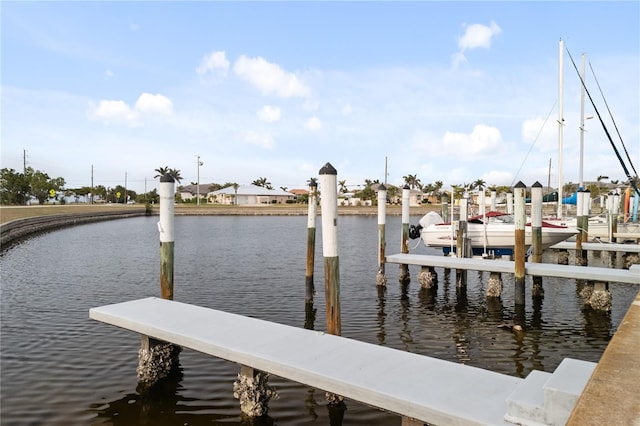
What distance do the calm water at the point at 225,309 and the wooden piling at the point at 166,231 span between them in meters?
1.47

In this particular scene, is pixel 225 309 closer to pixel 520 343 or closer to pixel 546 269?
pixel 520 343

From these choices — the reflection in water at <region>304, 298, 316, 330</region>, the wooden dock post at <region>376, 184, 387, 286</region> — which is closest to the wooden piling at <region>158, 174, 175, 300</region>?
A: the reflection in water at <region>304, 298, 316, 330</region>

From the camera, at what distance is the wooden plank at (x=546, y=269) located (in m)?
11.5

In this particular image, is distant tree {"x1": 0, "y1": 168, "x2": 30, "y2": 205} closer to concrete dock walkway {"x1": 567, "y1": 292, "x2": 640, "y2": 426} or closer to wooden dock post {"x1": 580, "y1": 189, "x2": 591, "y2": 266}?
wooden dock post {"x1": 580, "y1": 189, "x2": 591, "y2": 266}

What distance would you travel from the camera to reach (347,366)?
5289 mm

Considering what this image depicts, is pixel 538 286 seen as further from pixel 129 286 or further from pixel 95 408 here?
pixel 129 286

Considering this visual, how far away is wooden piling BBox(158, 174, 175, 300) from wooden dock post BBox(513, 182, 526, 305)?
8660 millimetres

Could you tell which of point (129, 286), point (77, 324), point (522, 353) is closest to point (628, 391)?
point (522, 353)

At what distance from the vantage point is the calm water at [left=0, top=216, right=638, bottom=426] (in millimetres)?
6648

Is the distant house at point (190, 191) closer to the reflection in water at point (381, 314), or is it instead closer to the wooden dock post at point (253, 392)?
the reflection in water at point (381, 314)

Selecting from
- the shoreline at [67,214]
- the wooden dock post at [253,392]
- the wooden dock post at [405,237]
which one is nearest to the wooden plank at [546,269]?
the wooden dock post at [405,237]


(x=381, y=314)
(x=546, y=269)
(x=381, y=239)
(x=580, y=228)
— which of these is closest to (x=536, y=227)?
(x=546, y=269)

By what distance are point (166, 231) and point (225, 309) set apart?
14.5 feet

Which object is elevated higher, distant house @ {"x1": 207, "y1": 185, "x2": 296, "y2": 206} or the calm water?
distant house @ {"x1": 207, "y1": 185, "x2": 296, "y2": 206}
